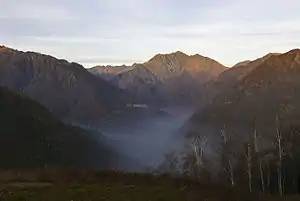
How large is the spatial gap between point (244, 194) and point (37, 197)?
15.7 m

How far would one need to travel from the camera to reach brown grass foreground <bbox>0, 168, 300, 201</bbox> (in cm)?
3572

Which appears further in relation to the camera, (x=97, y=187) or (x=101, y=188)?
(x=97, y=187)

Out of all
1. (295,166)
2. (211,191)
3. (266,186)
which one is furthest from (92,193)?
(295,166)

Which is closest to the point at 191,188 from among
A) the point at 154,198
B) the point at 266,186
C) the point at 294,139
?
the point at 154,198

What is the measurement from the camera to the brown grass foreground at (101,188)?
117ft

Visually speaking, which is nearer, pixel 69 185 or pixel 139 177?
pixel 69 185

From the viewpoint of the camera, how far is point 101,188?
3928 centimetres

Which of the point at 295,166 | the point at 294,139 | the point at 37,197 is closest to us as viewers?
the point at 37,197

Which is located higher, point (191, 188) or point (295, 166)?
point (191, 188)

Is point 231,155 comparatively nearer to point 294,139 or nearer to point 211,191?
point 294,139

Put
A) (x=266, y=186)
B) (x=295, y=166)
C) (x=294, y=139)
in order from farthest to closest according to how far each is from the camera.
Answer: (x=294, y=139), (x=295, y=166), (x=266, y=186)

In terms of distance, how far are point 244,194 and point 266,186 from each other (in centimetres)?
9222

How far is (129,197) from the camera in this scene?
118 feet

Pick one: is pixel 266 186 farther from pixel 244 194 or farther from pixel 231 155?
pixel 244 194
